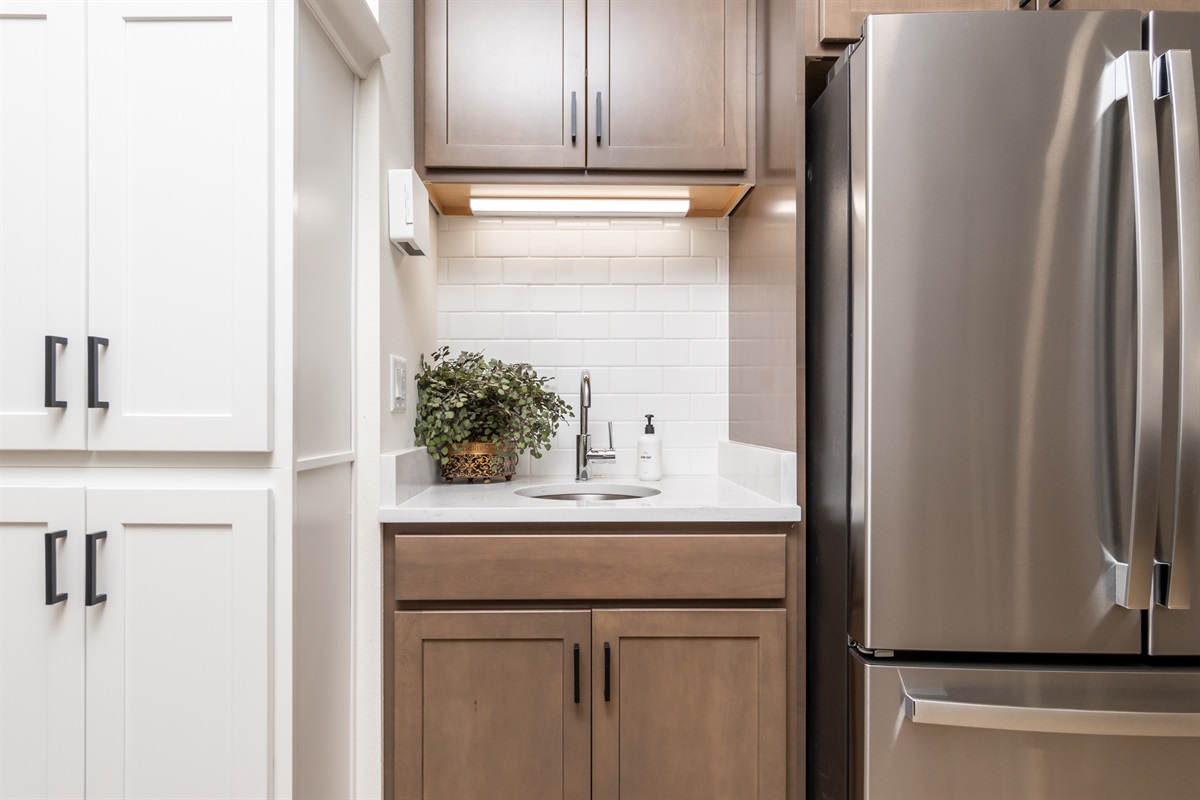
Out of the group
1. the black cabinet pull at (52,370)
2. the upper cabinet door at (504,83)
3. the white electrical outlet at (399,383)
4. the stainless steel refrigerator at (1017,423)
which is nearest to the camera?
the black cabinet pull at (52,370)

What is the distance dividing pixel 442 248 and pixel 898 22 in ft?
4.49

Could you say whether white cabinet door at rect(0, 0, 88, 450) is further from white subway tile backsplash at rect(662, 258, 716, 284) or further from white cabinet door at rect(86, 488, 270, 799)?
white subway tile backsplash at rect(662, 258, 716, 284)

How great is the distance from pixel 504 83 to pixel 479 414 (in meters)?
0.87

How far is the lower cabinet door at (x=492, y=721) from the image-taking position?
4.72 feet

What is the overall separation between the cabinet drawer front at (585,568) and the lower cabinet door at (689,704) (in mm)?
56

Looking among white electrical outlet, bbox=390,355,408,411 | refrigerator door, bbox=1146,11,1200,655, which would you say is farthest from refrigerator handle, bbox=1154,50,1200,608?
white electrical outlet, bbox=390,355,408,411

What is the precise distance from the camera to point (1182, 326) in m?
1.16

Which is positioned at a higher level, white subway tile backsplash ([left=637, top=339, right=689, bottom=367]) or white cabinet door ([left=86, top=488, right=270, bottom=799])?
white subway tile backsplash ([left=637, top=339, right=689, bottom=367])

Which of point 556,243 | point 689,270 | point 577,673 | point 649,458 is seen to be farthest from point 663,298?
point 577,673

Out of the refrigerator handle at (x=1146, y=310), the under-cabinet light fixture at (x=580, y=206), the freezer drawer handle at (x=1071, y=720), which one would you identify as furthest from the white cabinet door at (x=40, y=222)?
the refrigerator handle at (x=1146, y=310)

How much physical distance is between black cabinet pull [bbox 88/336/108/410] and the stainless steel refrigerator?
1316 millimetres

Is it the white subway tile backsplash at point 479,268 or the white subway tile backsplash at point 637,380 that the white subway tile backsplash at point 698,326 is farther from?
the white subway tile backsplash at point 479,268

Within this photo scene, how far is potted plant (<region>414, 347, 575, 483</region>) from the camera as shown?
1776 mm

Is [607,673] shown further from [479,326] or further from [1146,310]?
[1146,310]
